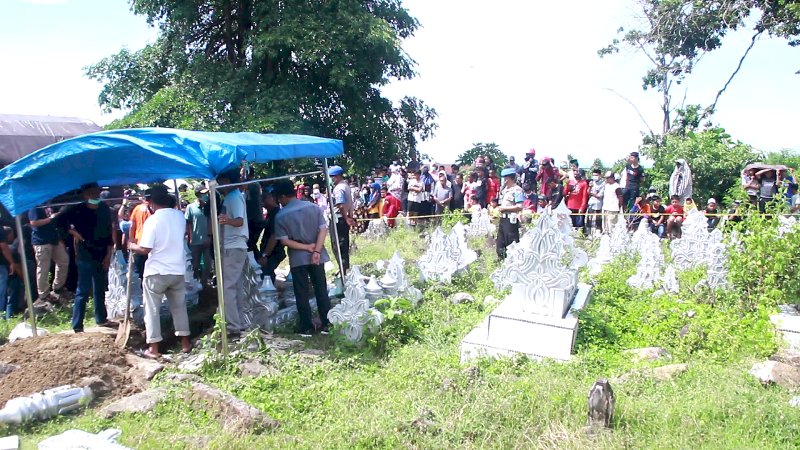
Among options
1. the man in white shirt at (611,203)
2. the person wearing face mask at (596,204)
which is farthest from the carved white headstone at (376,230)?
the man in white shirt at (611,203)

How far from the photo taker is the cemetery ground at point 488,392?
156 inches

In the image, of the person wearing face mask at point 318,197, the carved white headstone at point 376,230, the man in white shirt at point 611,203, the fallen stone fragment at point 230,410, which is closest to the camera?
the fallen stone fragment at point 230,410

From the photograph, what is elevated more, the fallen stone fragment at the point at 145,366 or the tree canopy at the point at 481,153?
the tree canopy at the point at 481,153

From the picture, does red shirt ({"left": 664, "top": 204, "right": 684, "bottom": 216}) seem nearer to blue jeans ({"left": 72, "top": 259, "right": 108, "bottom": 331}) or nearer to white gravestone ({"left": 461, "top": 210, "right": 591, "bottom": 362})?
white gravestone ({"left": 461, "top": 210, "right": 591, "bottom": 362})

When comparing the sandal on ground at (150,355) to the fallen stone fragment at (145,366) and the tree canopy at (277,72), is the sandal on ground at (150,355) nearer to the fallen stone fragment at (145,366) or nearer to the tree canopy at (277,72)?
the fallen stone fragment at (145,366)

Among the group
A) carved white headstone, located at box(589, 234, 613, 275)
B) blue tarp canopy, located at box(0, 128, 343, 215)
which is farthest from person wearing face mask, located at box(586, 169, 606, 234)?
blue tarp canopy, located at box(0, 128, 343, 215)

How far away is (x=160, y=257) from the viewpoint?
551 cm

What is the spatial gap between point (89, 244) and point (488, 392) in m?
4.45

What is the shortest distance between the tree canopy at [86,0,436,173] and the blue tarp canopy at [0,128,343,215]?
717cm

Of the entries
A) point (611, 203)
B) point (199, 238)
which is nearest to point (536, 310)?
point (199, 238)

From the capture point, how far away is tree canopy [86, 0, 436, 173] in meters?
14.1

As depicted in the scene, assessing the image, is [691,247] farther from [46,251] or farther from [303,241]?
[46,251]

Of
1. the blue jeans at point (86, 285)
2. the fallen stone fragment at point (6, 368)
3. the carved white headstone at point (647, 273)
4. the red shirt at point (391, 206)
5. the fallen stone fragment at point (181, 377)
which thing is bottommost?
the fallen stone fragment at point (181, 377)

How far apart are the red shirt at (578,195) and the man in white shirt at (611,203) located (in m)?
0.49
